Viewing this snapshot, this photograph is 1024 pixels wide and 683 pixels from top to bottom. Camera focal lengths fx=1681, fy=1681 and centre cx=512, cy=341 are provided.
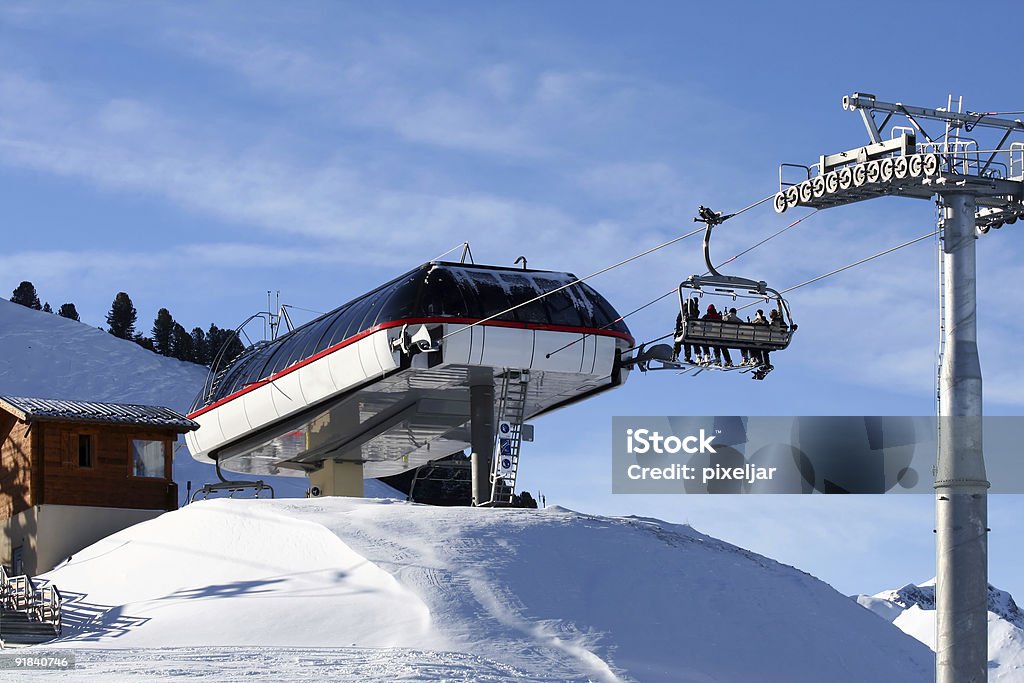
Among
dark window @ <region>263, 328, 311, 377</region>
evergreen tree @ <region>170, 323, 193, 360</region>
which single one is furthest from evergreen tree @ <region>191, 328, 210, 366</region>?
dark window @ <region>263, 328, 311, 377</region>

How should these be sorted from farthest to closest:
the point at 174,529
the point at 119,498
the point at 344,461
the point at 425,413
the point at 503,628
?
1. the point at 344,461
2. the point at 425,413
3. the point at 119,498
4. the point at 174,529
5. the point at 503,628

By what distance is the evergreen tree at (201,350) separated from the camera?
124500mm

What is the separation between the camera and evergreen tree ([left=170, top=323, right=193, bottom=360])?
125688 millimetres

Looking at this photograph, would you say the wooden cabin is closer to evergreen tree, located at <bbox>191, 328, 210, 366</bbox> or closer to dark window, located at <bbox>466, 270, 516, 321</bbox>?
dark window, located at <bbox>466, 270, 516, 321</bbox>

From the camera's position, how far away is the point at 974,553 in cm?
2417

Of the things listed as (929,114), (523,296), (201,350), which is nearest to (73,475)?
(523,296)

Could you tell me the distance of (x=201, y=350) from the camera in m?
126

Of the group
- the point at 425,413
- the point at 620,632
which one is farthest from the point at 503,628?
the point at 425,413

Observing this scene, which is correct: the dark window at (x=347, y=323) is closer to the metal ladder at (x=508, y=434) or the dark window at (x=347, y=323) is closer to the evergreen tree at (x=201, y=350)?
the metal ladder at (x=508, y=434)

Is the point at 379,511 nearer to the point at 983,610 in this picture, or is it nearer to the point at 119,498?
the point at 119,498

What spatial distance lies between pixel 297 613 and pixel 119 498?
39.0 ft

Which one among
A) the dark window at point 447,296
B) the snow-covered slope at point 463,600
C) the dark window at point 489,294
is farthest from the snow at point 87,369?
the snow-covered slope at point 463,600

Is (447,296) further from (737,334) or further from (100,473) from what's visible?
(737,334)

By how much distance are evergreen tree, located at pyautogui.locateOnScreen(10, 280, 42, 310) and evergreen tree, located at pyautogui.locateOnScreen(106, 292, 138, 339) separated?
225 inches
